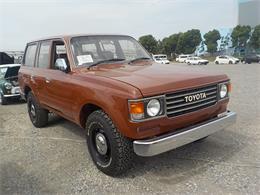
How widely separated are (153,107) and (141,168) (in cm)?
115

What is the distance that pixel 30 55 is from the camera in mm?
6766

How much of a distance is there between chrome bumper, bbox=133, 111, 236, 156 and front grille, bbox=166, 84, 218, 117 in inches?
9.0

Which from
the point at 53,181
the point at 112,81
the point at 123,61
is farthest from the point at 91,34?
the point at 53,181

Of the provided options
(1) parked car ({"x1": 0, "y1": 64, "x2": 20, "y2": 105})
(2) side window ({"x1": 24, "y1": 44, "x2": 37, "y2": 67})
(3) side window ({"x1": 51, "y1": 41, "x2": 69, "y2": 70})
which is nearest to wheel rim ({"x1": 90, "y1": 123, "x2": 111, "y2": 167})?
(3) side window ({"x1": 51, "y1": 41, "x2": 69, "y2": 70})

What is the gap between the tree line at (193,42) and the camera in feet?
209

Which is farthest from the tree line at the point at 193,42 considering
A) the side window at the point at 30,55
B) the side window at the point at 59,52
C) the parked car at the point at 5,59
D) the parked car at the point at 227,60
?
the side window at the point at 59,52

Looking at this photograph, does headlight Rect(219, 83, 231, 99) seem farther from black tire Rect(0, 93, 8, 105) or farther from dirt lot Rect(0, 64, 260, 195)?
black tire Rect(0, 93, 8, 105)

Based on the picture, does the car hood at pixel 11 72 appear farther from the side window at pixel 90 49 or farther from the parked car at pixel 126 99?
the side window at pixel 90 49

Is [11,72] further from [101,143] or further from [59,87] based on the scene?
[101,143]

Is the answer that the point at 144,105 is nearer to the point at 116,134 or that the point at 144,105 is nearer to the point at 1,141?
the point at 116,134

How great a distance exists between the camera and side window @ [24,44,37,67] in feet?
21.4

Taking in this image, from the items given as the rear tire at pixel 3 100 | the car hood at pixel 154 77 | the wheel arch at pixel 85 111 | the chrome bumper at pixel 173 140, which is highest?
→ the car hood at pixel 154 77

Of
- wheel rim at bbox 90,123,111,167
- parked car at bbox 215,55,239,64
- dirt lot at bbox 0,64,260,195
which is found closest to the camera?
dirt lot at bbox 0,64,260,195

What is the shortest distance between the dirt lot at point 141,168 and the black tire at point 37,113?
0.51 meters
